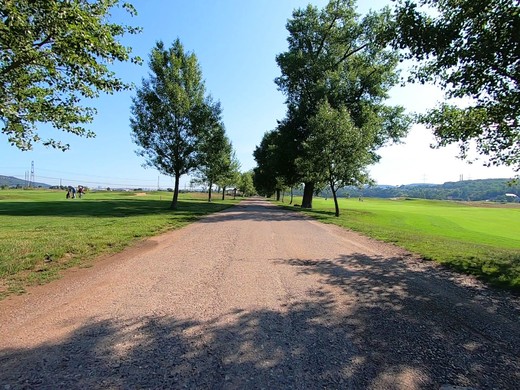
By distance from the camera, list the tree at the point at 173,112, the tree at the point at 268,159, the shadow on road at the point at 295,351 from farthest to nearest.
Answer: the tree at the point at 268,159 → the tree at the point at 173,112 → the shadow on road at the point at 295,351

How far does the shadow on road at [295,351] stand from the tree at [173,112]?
75.1ft

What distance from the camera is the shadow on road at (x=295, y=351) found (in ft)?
9.60

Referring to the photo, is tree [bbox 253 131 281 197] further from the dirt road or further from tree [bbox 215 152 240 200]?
the dirt road

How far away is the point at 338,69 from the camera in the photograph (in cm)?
3238

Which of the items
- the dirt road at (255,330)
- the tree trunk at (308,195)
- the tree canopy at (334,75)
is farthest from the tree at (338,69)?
the dirt road at (255,330)

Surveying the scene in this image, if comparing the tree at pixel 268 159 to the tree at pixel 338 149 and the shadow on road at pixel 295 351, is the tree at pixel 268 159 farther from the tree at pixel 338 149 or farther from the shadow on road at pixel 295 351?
the shadow on road at pixel 295 351

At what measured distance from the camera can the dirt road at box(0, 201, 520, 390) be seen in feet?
9.83

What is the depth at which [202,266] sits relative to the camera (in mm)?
7047

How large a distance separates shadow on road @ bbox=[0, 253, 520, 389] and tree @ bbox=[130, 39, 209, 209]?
22.9m

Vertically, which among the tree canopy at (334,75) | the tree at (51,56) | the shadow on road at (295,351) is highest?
the tree canopy at (334,75)

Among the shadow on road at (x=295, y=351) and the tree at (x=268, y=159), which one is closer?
the shadow on road at (x=295, y=351)

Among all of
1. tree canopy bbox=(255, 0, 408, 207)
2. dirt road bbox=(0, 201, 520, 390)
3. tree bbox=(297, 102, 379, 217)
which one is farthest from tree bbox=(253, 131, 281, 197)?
dirt road bbox=(0, 201, 520, 390)

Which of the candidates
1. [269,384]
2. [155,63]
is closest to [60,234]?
[269,384]

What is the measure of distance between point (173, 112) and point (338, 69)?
1785cm
